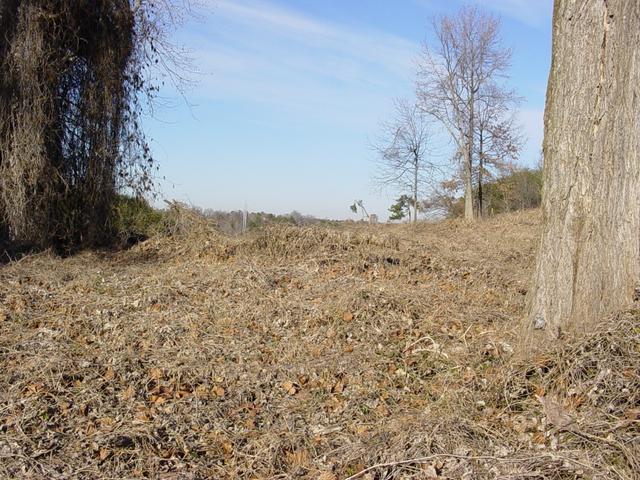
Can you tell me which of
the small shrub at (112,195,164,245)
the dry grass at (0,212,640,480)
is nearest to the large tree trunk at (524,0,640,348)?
the dry grass at (0,212,640,480)

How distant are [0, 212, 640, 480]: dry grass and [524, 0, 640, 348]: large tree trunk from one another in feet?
0.90

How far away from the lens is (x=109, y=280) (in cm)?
750

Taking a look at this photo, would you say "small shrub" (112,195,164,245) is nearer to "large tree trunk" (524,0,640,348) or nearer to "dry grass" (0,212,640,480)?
"dry grass" (0,212,640,480)

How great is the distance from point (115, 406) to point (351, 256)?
4.53 meters

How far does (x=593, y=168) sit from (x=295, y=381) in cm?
270

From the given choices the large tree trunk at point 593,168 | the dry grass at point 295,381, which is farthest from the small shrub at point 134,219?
the large tree trunk at point 593,168

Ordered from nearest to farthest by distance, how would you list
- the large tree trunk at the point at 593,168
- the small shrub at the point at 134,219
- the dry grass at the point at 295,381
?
the dry grass at the point at 295,381
the large tree trunk at the point at 593,168
the small shrub at the point at 134,219

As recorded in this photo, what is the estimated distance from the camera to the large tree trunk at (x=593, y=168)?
4.04 meters

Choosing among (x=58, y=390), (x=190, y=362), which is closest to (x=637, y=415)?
(x=190, y=362)

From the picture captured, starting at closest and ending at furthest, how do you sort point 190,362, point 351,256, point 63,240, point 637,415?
point 637,415 < point 190,362 < point 351,256 < point 63,240

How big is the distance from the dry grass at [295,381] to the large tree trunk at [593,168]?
27 centimetres

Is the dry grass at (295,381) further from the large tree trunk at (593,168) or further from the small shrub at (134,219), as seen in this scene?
the small shrub at (134,219)

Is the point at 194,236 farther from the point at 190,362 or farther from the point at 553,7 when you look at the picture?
the point at 553,7

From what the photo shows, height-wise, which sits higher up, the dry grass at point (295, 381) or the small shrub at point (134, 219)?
the small shrub at point (134, 219)
